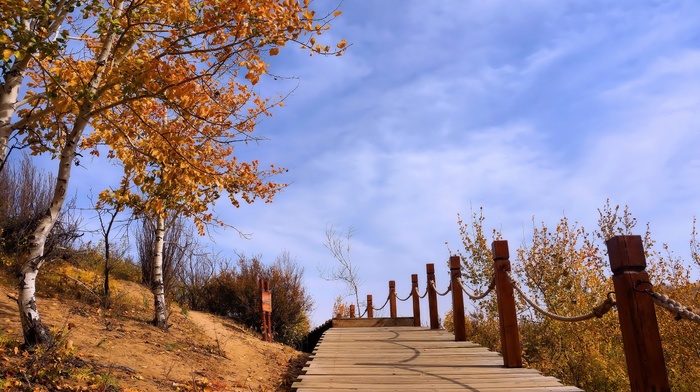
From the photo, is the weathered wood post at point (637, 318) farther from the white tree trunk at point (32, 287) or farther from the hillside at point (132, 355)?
the white tree trunk at point (32, 287)

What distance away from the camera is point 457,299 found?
25.0 ft

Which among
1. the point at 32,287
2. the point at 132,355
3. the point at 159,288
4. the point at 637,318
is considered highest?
the point at 159,288

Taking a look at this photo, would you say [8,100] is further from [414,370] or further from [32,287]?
[414,370]

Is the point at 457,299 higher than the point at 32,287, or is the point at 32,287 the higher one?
the point at 32,287

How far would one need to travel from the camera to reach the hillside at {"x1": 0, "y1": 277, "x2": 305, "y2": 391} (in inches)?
234

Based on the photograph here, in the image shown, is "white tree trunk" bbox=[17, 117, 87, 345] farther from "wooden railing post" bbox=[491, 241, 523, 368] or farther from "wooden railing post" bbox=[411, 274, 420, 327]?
"wooden railing post" bbox=[411, 274, 420, 327]

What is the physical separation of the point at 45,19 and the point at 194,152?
110 inches

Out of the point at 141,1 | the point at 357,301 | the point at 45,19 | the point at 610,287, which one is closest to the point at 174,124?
the point at 141,1

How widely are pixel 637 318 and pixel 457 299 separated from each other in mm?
4528

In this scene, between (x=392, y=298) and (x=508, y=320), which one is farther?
(x=392, y=298)

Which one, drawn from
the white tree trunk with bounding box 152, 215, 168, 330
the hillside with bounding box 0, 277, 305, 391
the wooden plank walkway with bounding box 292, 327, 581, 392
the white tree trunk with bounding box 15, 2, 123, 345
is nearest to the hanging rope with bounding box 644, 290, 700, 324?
the wooden plank walkway with bounding box 292, 327, 581, 392

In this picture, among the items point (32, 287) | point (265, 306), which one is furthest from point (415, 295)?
point (32, 287)

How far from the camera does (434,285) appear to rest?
998 centimetres

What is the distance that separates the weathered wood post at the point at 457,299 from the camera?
7.66 metres
